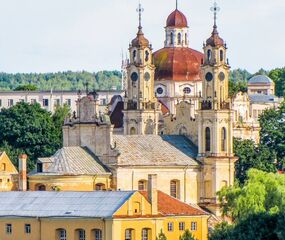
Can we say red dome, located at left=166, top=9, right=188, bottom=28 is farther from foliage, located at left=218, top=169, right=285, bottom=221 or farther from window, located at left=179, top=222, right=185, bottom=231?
window, located at left=179, top=222, right=185, bottom=231

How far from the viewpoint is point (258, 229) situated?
363 feet

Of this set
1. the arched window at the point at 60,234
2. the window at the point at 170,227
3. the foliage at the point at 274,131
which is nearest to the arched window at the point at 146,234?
the window at the point at 170,227

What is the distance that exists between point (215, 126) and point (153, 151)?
4.72 metres

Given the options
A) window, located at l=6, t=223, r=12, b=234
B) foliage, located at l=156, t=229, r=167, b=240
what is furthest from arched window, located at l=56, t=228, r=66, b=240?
foliage, located at l=156, t=229, r=167, b=240

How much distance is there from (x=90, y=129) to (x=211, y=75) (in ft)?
28.5

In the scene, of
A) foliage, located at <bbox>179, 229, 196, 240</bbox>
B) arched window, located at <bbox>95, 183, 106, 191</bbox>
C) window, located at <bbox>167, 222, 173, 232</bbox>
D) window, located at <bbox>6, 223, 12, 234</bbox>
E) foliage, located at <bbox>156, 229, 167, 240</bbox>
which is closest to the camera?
foliage, located at <bbox>156, 229, 167, 240</bbox>

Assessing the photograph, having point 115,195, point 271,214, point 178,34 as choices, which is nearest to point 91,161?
point 115,195

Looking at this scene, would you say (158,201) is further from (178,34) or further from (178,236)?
Answer: (178,34)

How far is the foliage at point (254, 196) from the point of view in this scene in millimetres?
129250

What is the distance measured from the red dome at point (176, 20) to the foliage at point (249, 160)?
574 inches

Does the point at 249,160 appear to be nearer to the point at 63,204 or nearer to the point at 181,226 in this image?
the point at 181,226

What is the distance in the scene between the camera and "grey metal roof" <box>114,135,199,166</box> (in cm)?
13568

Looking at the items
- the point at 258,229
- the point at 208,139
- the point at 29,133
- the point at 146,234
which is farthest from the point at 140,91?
the point at 258,229

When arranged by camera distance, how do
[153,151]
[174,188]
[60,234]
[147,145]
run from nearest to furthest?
[60,234] → [153,151] → [147,145] → [174,188]
